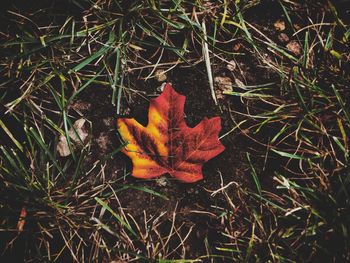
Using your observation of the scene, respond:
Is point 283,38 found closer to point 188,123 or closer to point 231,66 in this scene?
point 231,66

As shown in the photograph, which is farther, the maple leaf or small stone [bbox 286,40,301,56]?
small stone [bbox 286,40,301,56]

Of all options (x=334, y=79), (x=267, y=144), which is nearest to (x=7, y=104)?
(x=267, y=144)

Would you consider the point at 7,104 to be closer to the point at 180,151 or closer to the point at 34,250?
the point at 34,250

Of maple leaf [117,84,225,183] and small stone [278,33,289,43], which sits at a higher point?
small stone [278,33,289,43]

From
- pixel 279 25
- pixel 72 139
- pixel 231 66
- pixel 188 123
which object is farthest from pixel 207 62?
pixel 72 139

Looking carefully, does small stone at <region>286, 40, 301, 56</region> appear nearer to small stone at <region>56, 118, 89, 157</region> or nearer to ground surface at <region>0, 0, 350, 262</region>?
ground surface at <region>0, 0, 350, 262</region>

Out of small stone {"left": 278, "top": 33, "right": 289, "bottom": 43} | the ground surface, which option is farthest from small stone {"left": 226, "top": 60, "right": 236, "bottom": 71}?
small stone {"left": 278, "top": 33, "right": 289, "bottom": 43}
